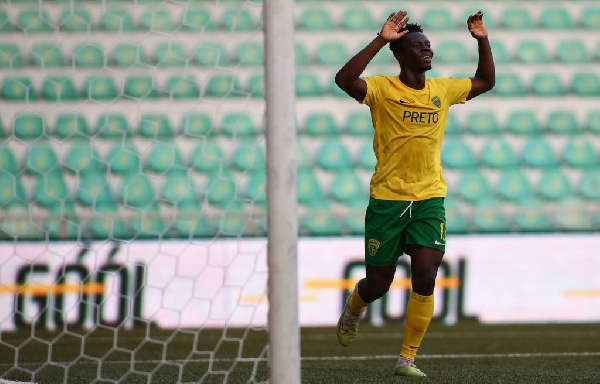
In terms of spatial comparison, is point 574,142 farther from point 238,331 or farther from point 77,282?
point 77,282

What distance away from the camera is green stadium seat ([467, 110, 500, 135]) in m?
9.33

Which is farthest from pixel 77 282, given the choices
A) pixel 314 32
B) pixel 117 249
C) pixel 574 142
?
pixel 574 142

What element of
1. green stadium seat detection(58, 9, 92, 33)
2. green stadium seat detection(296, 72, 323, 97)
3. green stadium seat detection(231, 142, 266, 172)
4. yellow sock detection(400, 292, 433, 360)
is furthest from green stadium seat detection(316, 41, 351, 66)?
yellow sock detection(400, 292, 433, 360)

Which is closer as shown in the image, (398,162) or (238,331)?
(398,162)

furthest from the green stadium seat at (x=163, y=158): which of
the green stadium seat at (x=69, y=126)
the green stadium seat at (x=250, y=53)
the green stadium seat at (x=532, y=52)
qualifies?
the green stadium seat at (x=532, y=52)

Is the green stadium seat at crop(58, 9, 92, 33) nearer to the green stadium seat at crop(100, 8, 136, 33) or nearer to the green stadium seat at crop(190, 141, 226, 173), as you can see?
the green stadium seat at crop(100, 8, 136, 33)

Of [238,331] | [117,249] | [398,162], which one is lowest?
[238,331]

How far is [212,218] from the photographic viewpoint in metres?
7.76

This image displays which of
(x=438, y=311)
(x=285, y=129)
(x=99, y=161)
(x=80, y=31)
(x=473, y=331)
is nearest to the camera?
(x=285, y=129)

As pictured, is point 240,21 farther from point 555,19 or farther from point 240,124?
point 555,19

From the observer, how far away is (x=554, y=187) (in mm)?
9117

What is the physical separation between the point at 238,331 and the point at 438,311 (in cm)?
152

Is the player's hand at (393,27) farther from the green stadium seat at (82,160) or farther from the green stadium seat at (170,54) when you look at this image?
the green stadium seat at (170,54)

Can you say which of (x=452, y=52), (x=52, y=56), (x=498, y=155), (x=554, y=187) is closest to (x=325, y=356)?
(x=498, y=155)
